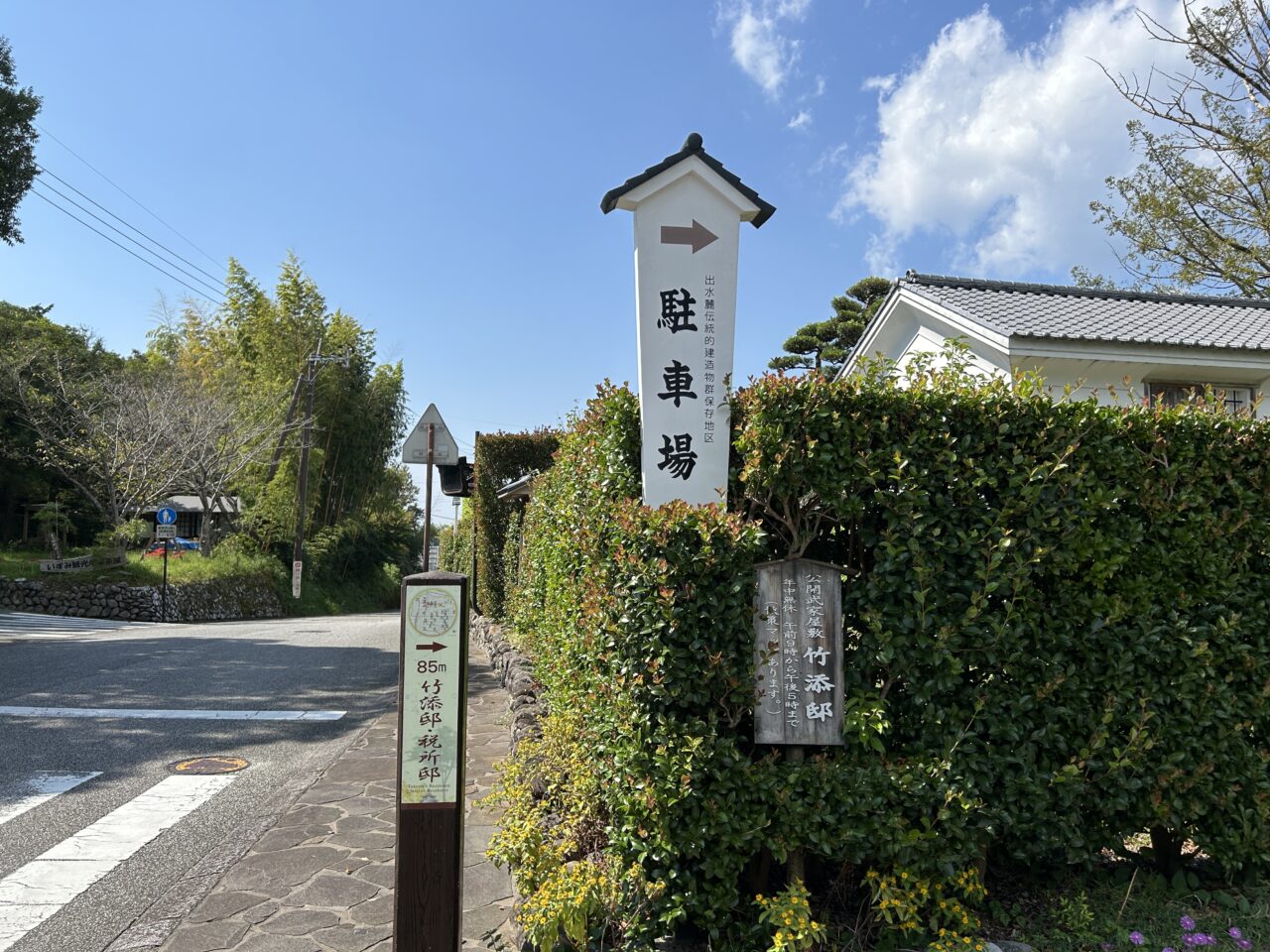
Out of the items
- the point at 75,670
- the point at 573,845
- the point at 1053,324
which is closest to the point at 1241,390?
the point at 1053,324

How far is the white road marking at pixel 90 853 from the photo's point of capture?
3.78 metres

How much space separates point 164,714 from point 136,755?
1652 millimetres

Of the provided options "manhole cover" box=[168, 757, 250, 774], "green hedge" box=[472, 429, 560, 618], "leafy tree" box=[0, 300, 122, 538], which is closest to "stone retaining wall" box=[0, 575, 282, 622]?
"leafy tree" box=[0, 300, 122, 538]

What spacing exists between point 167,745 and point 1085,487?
7.03m

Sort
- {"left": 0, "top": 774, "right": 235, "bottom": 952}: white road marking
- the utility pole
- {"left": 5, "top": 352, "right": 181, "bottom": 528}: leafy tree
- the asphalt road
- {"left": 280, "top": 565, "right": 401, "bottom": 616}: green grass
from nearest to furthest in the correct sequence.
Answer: {"left": 0, "top": 774, "right": 235, "bottom": 952}: white road marking → the asphalt road → {"left": 5, "top": 352, "right": 181, "bottom": 528}: leafy tree → the utility pole → {"left": 280, "top": 565, "right": 401, "bottom": 616}: green grass

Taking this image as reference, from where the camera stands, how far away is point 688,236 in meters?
3.99

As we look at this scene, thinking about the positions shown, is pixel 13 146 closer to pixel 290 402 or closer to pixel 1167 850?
pixel 290 402

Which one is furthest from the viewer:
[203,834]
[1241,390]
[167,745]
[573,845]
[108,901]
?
[1241,390]

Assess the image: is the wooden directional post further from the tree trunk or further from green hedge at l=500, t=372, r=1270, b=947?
the tree trunk

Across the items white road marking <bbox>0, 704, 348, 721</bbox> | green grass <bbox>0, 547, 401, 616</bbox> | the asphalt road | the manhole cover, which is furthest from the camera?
green grass <bbox>0, 547, 401, 616</bbox>

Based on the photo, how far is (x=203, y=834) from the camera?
483 centimetres

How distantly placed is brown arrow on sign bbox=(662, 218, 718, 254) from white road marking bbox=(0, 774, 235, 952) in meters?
4.20

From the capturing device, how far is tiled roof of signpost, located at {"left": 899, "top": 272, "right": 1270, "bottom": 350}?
10172 millimetres

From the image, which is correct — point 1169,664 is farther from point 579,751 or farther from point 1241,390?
point 1241,390
